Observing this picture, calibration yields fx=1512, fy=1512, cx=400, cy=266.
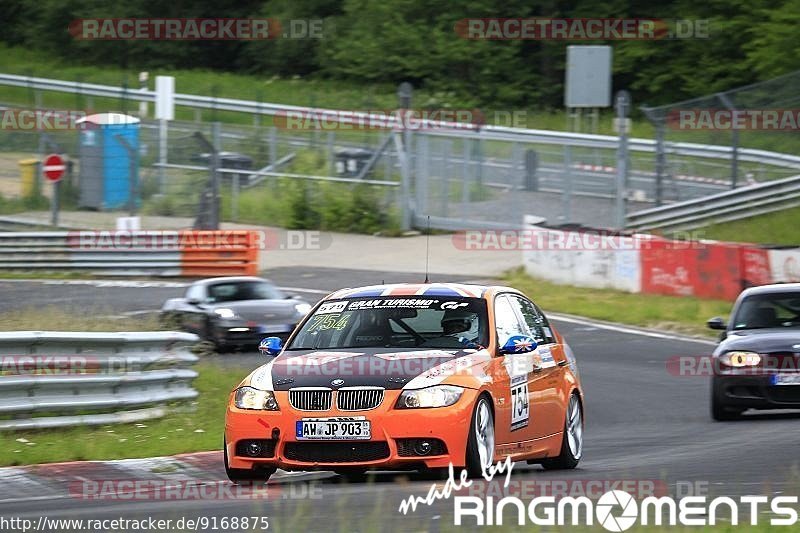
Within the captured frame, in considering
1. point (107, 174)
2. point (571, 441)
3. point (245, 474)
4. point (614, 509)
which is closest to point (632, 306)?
point (107, 174)

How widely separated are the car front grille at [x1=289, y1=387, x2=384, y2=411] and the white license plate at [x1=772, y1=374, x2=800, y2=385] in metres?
5.88

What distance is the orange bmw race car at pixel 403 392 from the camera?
30.3ft

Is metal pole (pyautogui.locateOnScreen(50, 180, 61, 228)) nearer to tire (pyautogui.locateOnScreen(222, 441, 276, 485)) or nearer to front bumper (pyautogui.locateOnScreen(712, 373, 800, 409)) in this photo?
front bumper (pyautogui.locateOnScreen(712, 373, 800, 409))

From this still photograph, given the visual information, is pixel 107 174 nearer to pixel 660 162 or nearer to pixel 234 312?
pixel 660 162

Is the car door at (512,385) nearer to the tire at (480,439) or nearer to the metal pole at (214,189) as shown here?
the tire at (480,439)

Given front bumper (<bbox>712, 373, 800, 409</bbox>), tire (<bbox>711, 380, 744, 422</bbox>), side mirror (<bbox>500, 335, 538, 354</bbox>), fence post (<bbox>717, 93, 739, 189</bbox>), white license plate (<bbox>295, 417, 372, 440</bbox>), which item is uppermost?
fence post (<bbox>717, 93, 739, 189</bbox>)

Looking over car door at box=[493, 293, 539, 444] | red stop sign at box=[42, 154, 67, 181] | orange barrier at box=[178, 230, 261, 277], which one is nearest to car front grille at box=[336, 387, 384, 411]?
car door at box=[493, 293, 539, 444]

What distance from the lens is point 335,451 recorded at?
9.27m

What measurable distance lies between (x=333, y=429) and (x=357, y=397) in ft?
0.80

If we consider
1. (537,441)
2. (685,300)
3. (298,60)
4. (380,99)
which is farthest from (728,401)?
(298,60)

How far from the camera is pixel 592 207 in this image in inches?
1267

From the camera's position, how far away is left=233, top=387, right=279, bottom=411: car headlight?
9.48 metres

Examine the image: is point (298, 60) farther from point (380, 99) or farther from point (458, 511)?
point (458, 511)

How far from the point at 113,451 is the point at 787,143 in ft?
69.5
